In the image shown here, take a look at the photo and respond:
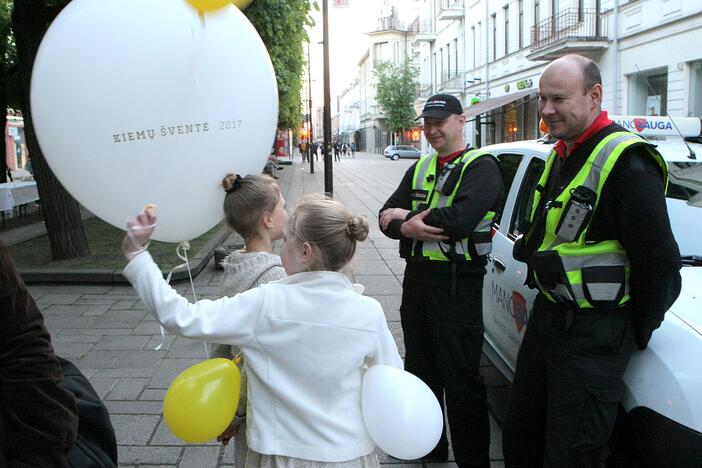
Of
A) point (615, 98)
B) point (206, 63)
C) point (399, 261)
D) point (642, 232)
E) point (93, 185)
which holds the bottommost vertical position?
point (399, 261)

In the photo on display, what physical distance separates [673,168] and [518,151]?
0.93 metres

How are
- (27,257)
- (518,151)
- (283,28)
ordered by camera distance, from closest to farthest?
(518,151) < (27,257) < (283,28)

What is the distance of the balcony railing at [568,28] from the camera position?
22.1 m

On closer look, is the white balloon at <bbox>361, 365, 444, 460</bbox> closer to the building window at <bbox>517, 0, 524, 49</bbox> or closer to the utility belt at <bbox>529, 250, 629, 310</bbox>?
the utility belt at <bbox>529, 250, 629, 310</bbox>

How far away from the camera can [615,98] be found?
21422 mm

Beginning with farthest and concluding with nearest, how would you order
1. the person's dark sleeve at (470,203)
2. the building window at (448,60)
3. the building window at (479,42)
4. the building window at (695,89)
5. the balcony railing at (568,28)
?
the building window at (448,60)
the building window at (479,42)
the balcony railing at (568,28)
the building window at (695,89)
the person's dark sleeve at (470,203)

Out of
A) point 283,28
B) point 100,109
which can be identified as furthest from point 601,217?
point 283,28

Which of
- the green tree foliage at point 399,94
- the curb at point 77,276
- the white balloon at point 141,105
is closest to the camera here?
the white balloon at point 141,105

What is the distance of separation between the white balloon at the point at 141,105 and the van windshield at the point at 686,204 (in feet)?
7.60

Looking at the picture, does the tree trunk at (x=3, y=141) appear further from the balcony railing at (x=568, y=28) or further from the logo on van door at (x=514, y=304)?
the balcony railing at (x=568, y=28)

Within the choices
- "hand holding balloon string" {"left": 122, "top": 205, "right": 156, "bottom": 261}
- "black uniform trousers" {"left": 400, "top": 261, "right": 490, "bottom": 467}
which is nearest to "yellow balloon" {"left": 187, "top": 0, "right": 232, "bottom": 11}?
"hand holding balloon string" {"left": 122, "top": 205, "right": 156, "bottom": 261}

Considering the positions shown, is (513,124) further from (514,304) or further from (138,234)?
(138,234)

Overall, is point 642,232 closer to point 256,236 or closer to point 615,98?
point 256,236

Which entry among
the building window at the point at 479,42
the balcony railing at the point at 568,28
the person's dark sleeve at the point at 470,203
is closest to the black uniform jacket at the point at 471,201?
the person's dark sleeve at the point at 470,203
